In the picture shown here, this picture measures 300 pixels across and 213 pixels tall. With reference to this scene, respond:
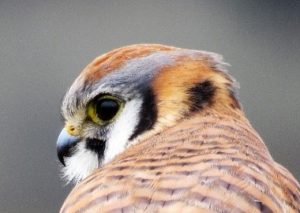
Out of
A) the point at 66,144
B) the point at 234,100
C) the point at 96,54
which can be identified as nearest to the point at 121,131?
the point at 66,144

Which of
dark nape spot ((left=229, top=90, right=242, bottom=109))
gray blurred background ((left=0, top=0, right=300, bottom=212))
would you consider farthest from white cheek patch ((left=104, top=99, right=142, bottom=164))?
gray blurred background ((left=0, top=0, right=300, bottom=212))

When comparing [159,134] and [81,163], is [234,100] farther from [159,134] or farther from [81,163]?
[81,163]

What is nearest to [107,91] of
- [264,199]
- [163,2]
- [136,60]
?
[136,60]

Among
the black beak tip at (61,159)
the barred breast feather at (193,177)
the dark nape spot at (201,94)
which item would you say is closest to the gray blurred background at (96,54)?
the black beak tip at (61,159)

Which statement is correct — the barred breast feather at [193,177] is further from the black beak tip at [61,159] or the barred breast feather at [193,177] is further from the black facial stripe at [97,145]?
the black beak tip at [61,159]

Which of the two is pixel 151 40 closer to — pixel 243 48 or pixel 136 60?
pixel 243 48

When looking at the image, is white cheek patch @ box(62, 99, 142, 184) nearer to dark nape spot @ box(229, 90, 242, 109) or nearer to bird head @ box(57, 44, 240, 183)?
bird head @ box(57, 44, 240, 183)
